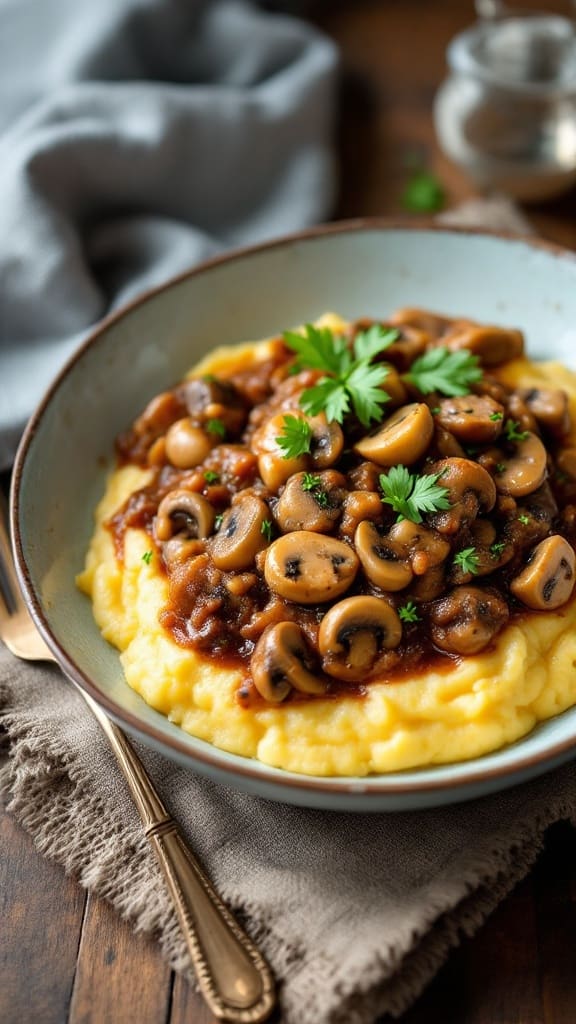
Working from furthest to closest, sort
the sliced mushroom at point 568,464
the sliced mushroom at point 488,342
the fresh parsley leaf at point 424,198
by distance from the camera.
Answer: the fresh parsley leaf at point 424,198, the sliced mushroom at point 488,342, the sliced mushroom at point 568,464

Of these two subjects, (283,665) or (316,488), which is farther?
(316,488)

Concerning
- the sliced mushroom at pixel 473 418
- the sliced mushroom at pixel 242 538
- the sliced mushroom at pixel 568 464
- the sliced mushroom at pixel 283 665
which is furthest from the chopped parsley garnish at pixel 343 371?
the sliced mushroom at pixel 283 665

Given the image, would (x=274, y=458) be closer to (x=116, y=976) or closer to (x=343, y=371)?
(x=343, y=371)

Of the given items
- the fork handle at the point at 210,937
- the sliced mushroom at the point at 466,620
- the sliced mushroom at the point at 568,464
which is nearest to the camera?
the fork handle at the point at 210,937

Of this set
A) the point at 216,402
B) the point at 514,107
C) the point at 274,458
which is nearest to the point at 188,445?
the point at 216,402

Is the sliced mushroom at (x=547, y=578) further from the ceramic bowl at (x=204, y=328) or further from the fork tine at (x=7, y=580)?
the fork tine at (x=7, y=580)
